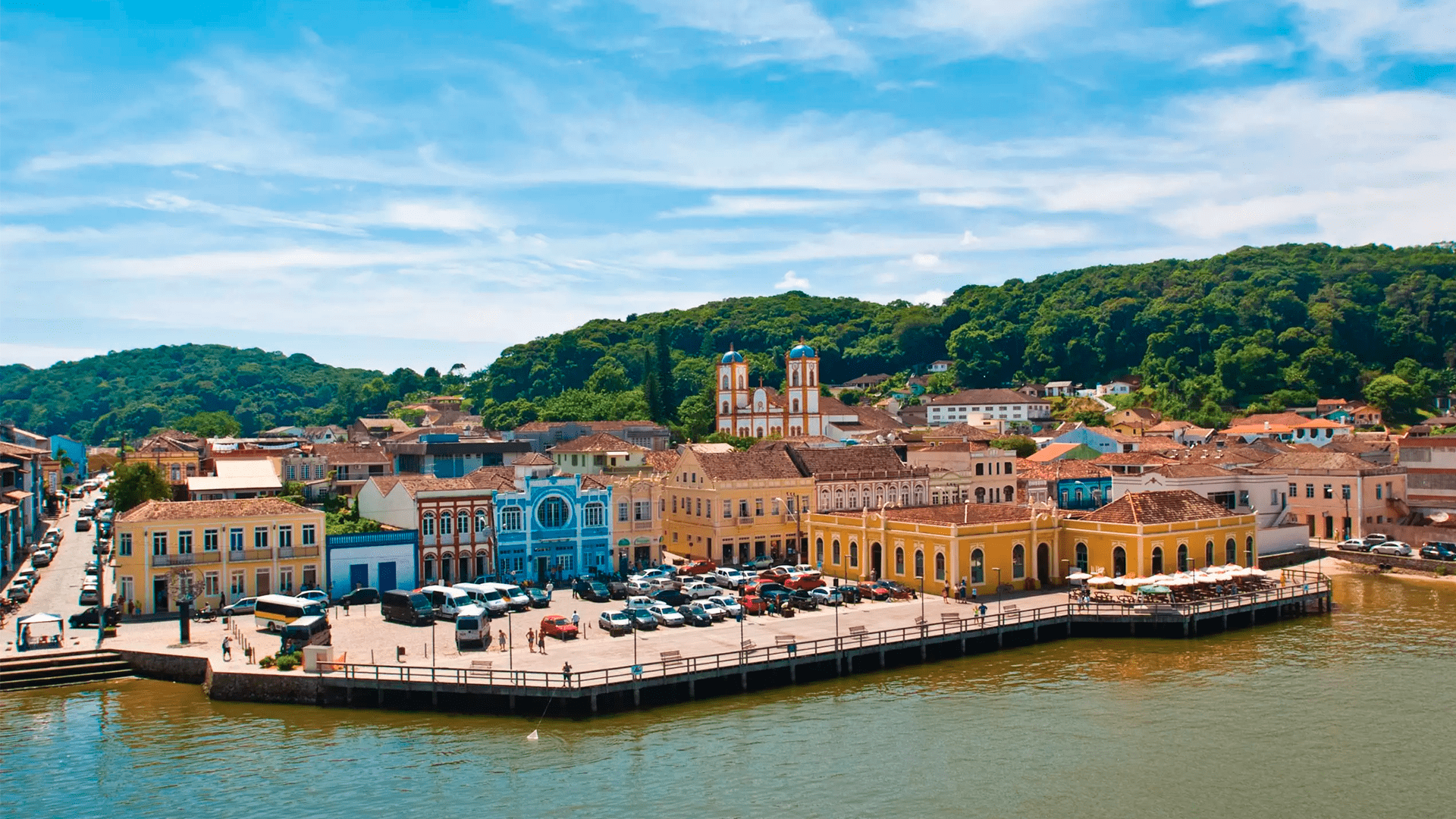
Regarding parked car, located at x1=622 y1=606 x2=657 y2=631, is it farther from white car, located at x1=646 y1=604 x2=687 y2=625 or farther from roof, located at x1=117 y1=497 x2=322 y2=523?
roof, located at x1=117 y1=497 x2=322 y2=523

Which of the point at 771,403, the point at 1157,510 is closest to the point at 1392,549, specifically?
the point at 1157,510

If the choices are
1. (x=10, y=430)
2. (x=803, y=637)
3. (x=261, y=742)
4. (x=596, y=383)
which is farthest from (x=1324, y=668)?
(x=596, y=383)

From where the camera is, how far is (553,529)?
182 feet

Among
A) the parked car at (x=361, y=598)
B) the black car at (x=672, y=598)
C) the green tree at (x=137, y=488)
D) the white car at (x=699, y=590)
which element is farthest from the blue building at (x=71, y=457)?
the black car at (x=672, y=598)

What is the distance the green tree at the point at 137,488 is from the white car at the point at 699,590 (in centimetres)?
3080

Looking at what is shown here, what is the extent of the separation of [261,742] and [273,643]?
29.1ft

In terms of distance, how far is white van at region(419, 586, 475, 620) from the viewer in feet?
148

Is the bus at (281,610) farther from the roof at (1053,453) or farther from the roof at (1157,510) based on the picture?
the roof at (1053,453)

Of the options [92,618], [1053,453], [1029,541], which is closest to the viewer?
[92,618]

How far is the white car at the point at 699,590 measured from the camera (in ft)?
161

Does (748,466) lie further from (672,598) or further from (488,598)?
(488,598)

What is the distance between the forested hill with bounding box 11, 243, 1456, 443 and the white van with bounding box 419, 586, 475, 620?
7031 centimetres

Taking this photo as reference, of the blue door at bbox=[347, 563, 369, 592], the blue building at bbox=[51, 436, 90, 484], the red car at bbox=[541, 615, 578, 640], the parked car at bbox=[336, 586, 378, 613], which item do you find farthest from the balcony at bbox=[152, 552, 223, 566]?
the blue building at bbox=[51, 436, 90, 484]

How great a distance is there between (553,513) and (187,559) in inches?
628
